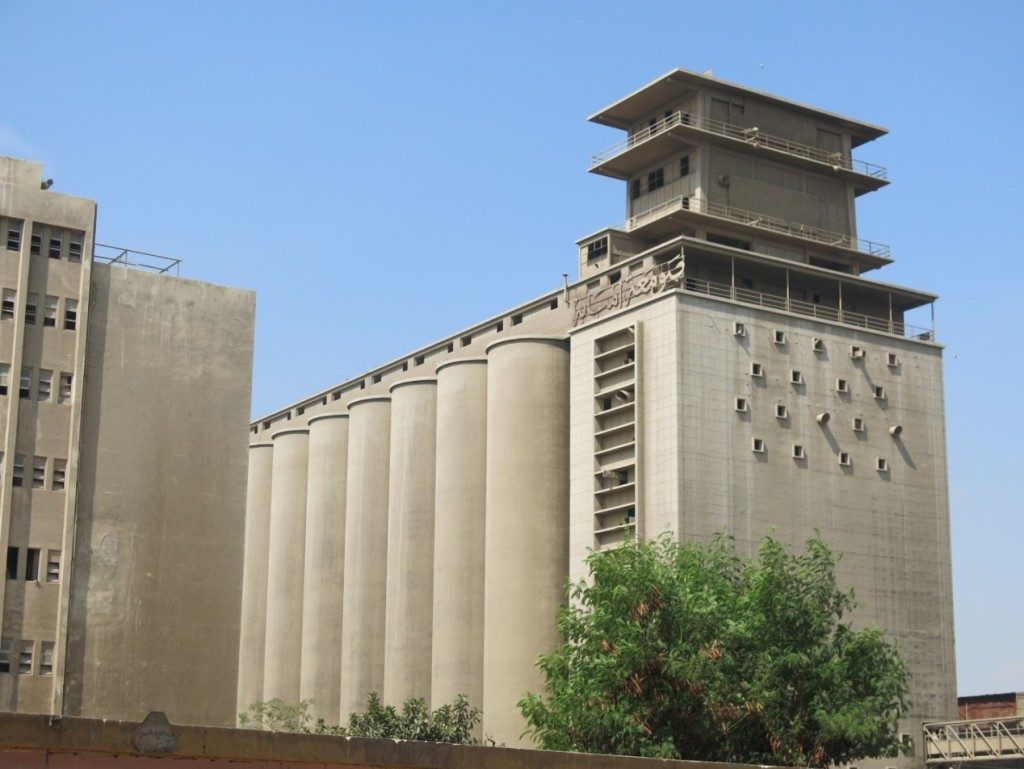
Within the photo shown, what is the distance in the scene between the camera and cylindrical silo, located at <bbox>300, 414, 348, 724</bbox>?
101 metres

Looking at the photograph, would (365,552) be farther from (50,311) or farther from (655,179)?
(50,311)

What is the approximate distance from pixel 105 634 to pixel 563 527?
106 feet

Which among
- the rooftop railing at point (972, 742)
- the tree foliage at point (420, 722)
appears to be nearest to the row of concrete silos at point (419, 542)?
the tree foliage at point (420, 722)

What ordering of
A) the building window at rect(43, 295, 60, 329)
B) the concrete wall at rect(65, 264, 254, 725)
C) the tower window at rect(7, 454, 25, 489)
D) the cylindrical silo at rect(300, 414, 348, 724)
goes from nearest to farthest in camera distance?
1. the tower window at rect(7, 454, 25, 489)
2. the concrete wall at rect(65, 264, 254, 725)
3. the building window at rect(43, 295, 60, 329)
4. the cylindrical silo at rect(300, 414, 348, 724)

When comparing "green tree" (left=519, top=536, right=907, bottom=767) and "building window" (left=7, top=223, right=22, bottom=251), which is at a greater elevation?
"building window" (left=7, top=223, right=22, bottom=251)

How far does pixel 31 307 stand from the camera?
5684 centimetres

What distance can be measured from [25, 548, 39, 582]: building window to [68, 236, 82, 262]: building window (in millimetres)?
10633

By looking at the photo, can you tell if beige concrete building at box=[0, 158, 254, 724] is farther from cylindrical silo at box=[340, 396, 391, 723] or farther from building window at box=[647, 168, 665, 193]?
cylindrical silo at box=[340, 396, 391, 723]

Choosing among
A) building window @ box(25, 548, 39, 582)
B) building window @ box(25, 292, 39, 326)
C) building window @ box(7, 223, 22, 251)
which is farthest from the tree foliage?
building window @ box(7, 223, 22, 251)

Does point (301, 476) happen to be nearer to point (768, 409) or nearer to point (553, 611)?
point (553, 611)

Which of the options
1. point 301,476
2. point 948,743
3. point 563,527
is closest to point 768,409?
point 563,527

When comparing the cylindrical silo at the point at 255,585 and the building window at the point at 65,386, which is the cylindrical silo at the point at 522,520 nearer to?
the cylindrical silo at the point at 255,585

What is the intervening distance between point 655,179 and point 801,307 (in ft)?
35.4

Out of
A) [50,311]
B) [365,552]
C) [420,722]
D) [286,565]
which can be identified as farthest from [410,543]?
[50,311]
